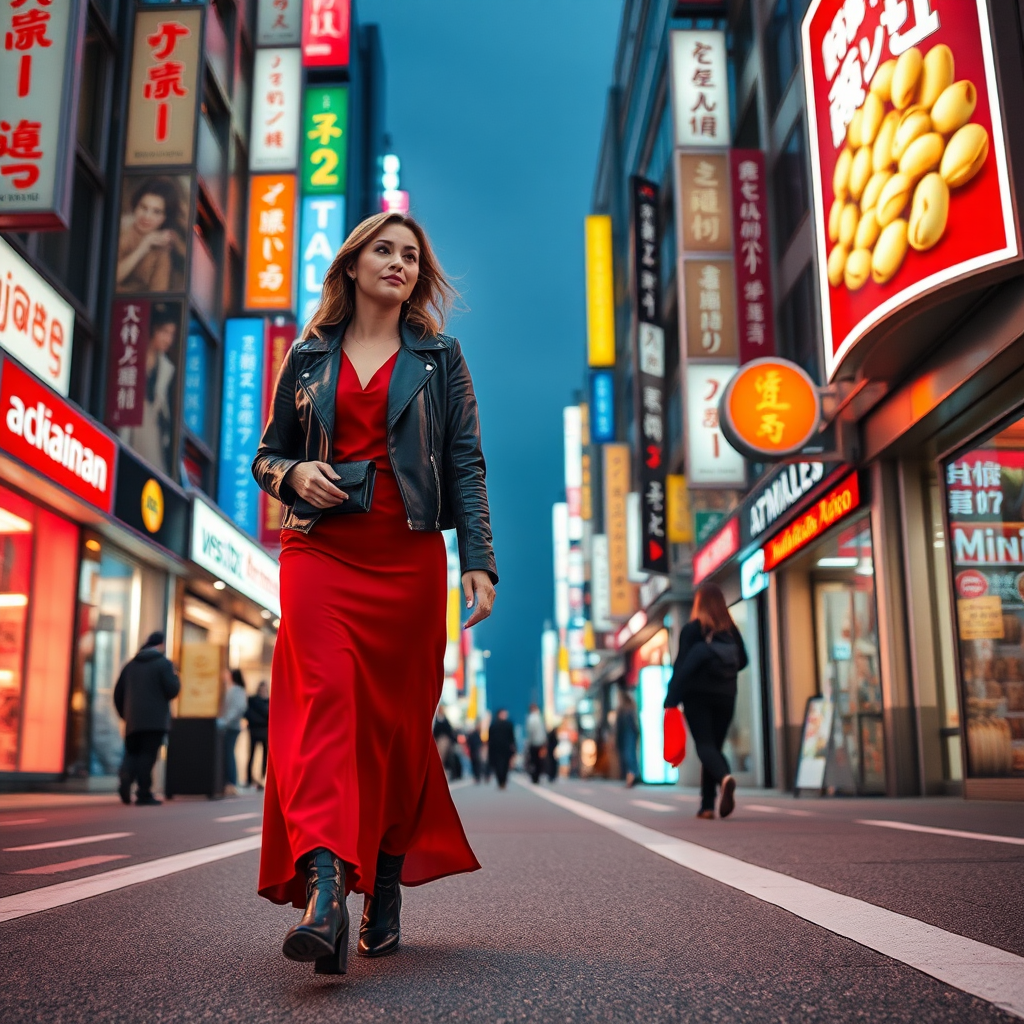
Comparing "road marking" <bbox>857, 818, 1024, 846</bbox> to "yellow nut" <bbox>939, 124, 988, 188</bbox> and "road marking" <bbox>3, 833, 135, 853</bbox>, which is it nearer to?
"road marking" <bbox>3, 833, 135, 853</bbox>

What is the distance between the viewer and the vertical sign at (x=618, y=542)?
3531 centimetres

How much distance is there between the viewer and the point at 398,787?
9.82 feet

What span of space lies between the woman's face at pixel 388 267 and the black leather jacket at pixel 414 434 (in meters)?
0.12

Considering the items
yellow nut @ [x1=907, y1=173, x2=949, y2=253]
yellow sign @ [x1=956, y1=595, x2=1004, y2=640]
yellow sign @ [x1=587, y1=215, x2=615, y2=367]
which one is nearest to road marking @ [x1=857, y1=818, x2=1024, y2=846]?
yellow sign @ [x1=956, y1=595, x2=1004, y2=640]

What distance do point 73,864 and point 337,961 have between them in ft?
10.3

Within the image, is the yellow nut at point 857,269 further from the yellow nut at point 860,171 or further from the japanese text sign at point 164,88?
the japanese text sign at point 164,88

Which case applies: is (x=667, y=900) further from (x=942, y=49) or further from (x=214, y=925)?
(x=942, y=49)

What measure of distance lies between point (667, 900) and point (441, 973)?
1528 millimetres

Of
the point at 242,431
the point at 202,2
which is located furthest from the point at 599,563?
the point at 202,2

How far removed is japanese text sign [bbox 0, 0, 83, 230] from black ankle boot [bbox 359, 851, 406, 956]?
28.1 feet

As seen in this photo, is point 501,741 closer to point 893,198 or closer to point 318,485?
point 893,198

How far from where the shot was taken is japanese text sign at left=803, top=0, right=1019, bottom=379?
956 cm

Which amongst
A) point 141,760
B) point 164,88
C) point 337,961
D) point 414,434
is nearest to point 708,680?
point 141,760

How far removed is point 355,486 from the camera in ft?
9.49
